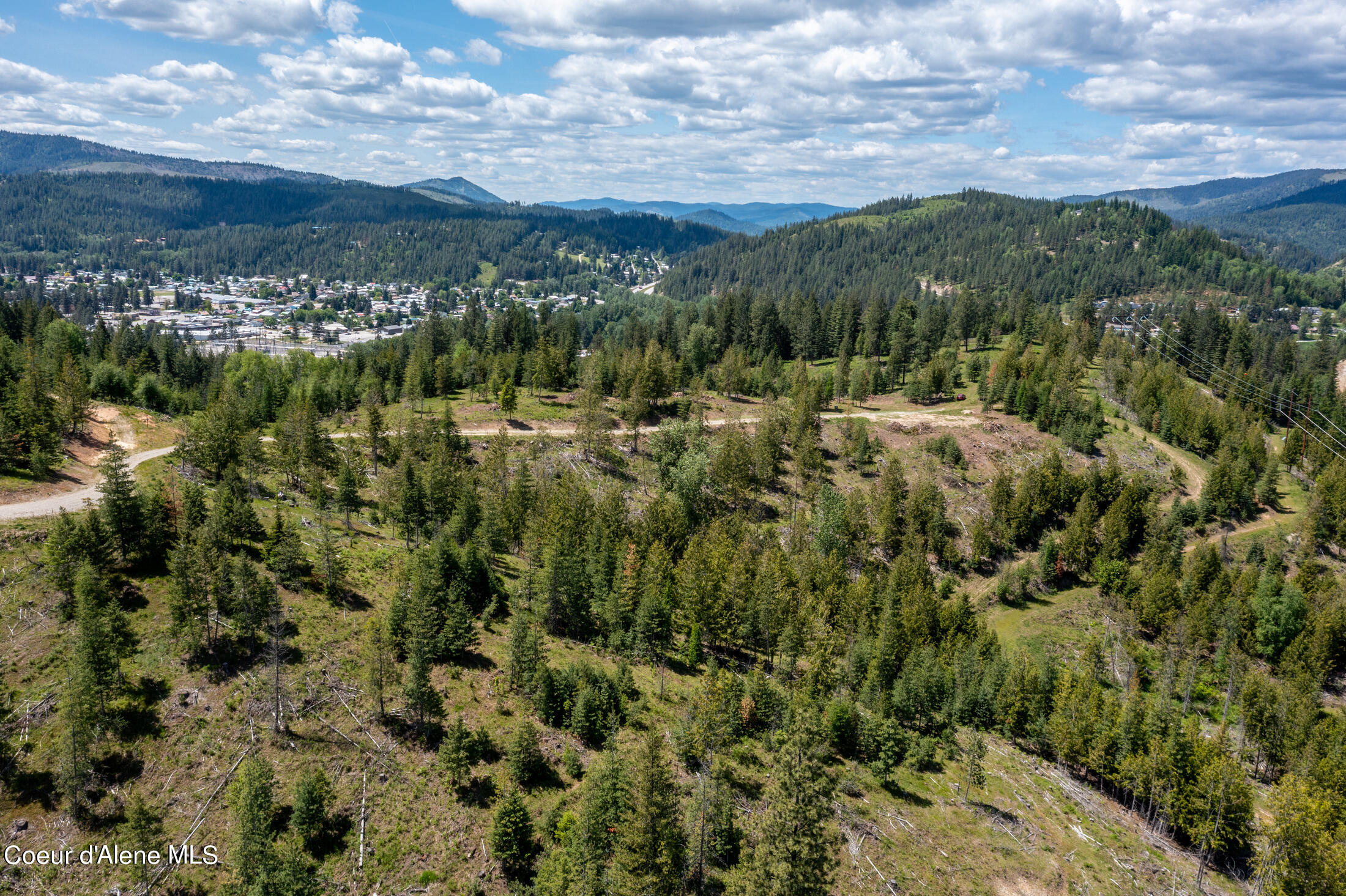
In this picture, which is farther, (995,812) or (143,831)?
(995,812)

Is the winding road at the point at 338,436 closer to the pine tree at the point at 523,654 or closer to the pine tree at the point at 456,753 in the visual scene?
the pine tree at the point at 523,654

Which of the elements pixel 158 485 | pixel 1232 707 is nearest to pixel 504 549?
pixel 158 485

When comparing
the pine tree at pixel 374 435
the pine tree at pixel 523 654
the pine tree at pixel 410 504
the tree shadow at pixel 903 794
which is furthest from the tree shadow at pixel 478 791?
the pine tree at pixel 374 435

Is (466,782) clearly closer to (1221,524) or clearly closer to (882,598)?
(882,598)

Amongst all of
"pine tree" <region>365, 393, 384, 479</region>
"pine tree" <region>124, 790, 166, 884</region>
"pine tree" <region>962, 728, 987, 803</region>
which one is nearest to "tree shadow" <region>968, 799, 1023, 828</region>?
"pine tree" <region>962, 728, 987, 803</region>

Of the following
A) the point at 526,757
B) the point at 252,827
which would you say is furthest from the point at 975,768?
the point at 252,827

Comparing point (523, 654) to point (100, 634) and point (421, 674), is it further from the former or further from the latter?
point (100, 634)
